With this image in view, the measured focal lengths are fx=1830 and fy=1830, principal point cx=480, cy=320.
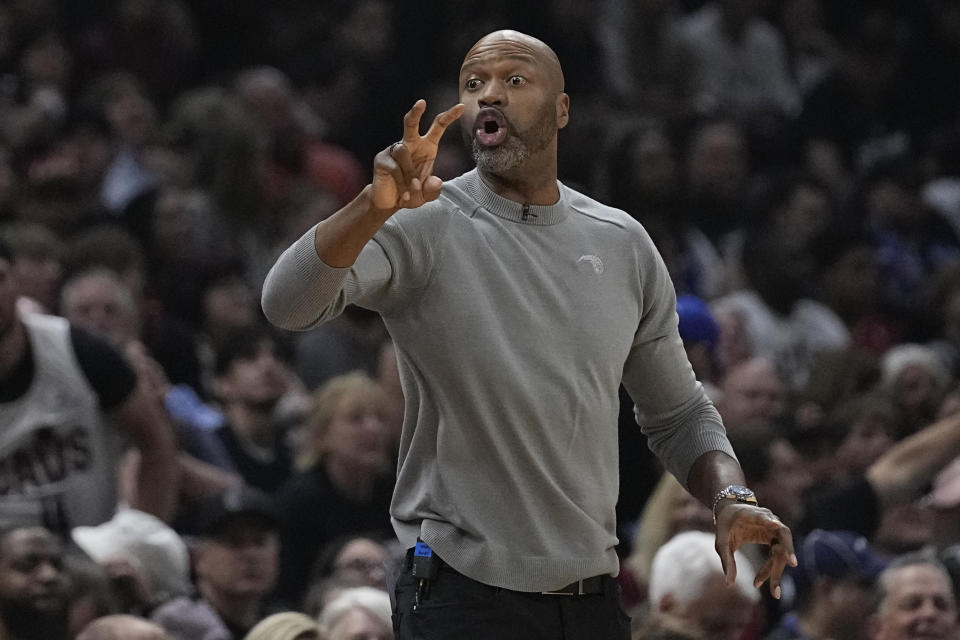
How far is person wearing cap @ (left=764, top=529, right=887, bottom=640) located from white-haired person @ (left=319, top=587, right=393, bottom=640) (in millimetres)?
1249

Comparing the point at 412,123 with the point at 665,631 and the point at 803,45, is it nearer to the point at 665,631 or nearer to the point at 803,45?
the point at 665,631

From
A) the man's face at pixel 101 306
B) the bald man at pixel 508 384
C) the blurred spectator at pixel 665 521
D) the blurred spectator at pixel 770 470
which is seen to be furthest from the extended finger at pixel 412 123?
the man's face at pixel 101 306

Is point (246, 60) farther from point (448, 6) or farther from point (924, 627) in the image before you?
point (924, 627)

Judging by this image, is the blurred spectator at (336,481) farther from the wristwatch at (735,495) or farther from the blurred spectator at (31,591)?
the wristwatch at (735,495)

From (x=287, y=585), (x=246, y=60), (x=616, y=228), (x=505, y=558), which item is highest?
(x=246, y=60)

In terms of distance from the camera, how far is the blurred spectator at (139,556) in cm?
511

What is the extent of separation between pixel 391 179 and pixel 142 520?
2874mm

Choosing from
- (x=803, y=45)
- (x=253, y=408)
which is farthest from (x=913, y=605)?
(x=803, y=45)

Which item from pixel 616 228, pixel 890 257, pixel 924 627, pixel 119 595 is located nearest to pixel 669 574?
pixel 924 627

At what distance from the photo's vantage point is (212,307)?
24.7 ft

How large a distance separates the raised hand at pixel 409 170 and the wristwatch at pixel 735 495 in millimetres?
789

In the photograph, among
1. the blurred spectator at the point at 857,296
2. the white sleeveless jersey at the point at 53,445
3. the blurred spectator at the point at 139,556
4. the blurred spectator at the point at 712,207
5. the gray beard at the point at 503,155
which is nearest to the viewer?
the gray beard at the point at 503,155

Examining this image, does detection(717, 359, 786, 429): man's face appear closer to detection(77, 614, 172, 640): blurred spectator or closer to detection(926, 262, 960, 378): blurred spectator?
detection(926, 262, 960, 378): blurred spectator

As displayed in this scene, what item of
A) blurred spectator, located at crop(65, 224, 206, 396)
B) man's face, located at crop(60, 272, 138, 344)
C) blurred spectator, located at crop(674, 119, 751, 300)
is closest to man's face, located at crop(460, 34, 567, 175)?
man's face, located at crop(60, 272, 138, 344)
